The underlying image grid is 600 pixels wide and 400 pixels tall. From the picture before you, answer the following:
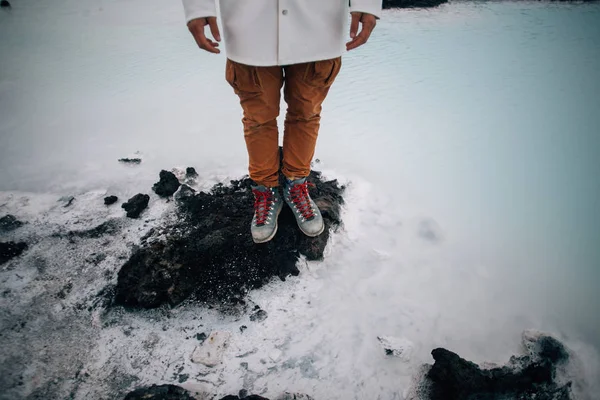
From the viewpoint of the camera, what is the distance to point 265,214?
1571 millimetres

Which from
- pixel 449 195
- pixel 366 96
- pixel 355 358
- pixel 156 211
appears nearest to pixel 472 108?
pixel 366 96

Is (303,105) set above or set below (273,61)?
below

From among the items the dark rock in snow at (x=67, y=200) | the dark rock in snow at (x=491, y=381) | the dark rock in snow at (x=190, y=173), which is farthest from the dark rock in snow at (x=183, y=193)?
the dark rock in snow at (x=491, y=381)

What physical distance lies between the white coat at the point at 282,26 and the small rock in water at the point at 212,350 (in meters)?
1.14

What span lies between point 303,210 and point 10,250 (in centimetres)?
152

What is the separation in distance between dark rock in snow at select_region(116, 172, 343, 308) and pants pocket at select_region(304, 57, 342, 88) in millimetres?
741

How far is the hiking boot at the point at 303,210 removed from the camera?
1573 millimetres

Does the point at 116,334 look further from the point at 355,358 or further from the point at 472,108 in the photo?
the point at 472,108

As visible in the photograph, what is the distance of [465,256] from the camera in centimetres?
163

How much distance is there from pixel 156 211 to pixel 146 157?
2.24ft

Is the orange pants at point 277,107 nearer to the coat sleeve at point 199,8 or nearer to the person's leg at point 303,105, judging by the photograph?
the person's leg at point 303,105

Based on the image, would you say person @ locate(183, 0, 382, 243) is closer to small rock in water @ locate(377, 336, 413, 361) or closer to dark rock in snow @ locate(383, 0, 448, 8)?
small rock in water @ locate(377, 336, 413, 361)

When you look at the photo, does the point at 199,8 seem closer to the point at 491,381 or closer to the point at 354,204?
the point at 354,204

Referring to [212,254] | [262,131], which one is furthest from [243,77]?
[212,254]
